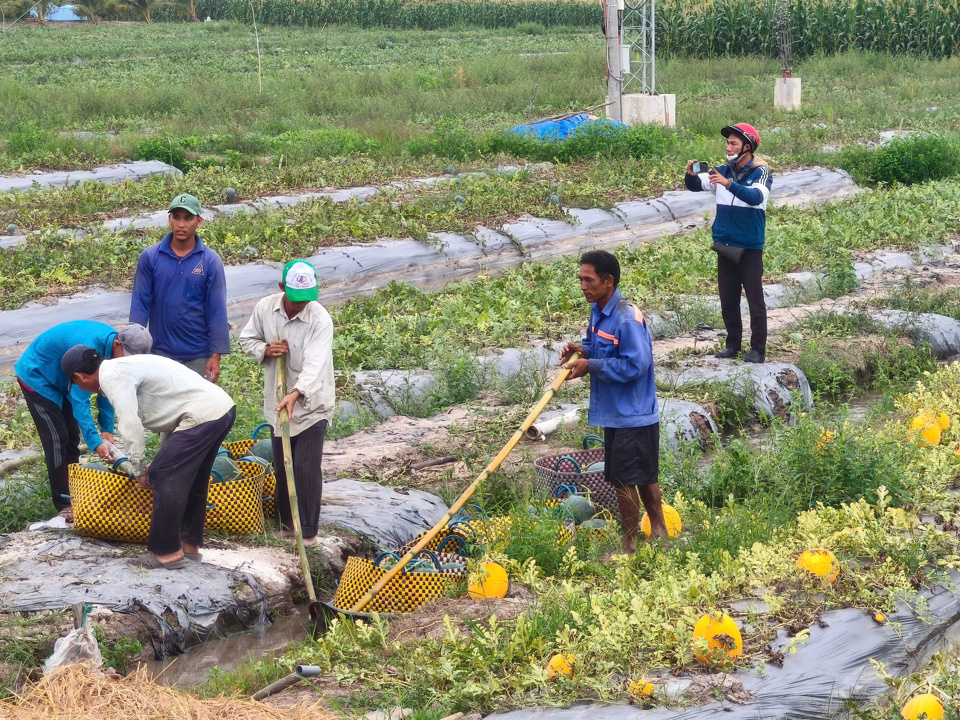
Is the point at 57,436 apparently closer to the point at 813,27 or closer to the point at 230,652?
the point at 230,652

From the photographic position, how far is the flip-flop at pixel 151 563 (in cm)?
494

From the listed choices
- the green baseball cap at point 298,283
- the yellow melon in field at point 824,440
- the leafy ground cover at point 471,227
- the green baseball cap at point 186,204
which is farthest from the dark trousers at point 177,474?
the leafy ground cover at point 471,227

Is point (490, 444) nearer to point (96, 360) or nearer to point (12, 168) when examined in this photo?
point (96, 360)

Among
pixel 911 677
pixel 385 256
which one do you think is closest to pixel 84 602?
pixel 911 677

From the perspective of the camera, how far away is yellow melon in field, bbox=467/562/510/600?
4645 mm

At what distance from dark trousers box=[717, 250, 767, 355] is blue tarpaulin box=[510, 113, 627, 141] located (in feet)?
30.7

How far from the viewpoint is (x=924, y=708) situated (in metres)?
3.47

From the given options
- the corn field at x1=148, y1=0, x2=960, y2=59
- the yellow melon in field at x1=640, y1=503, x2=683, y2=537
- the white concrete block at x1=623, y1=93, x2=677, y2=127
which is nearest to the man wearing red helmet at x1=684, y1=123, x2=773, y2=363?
the yellow melon in field at x1=640, y1=503, x2=683, y2=537

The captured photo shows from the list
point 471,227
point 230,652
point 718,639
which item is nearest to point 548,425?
point 230,652

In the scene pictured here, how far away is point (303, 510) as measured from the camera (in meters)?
5.40

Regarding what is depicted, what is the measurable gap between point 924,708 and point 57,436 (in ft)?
13.2

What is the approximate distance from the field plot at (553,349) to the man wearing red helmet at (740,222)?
19.1 inches

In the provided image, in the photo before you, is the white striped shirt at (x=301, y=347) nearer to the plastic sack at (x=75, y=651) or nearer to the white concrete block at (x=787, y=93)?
the plastic sack at (x=75, y=651)

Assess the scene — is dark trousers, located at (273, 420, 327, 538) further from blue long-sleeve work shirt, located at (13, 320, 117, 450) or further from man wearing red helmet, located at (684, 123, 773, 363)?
man wearing red helmet, located at (684, 123, 773, 363)
